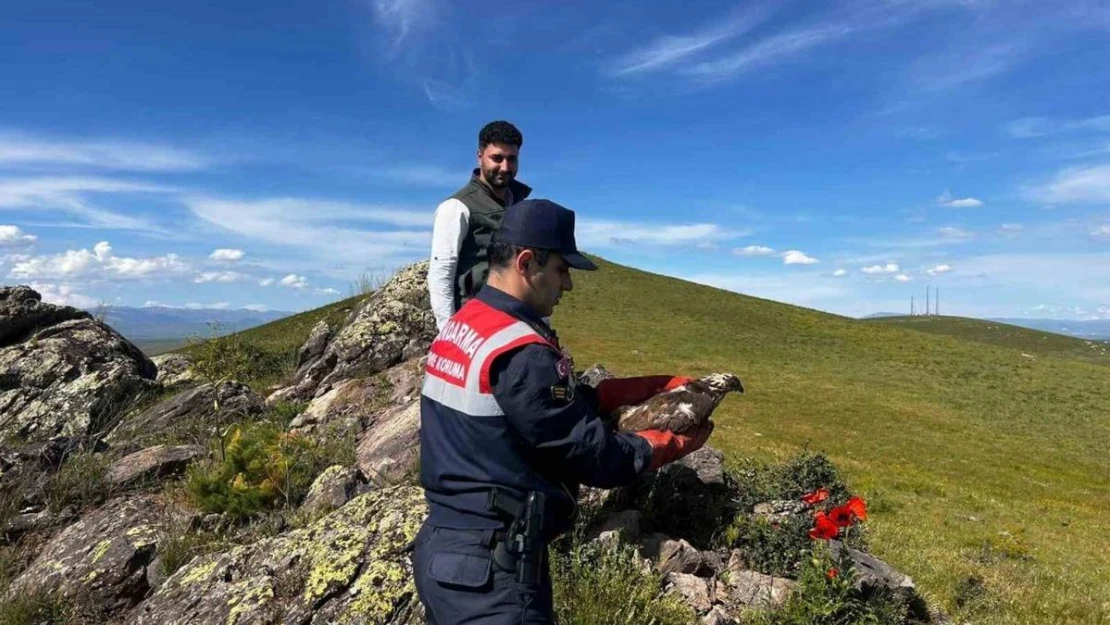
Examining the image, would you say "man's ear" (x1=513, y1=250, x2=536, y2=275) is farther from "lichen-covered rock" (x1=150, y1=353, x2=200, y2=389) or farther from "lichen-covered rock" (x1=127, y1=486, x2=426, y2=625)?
"lichen-covered rock" (x1=150, y1=353, x2=200, y2=389)

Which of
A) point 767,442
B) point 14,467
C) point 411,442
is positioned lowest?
point 767,442

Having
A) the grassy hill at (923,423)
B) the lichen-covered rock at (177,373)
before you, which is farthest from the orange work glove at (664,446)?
the lichen-covered rock at (177,373)

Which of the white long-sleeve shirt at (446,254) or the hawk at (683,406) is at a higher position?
the white long-sleeve shirt at (446,254)

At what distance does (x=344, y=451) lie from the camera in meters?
8.72

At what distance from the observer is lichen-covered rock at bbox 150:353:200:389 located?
14.2 meters

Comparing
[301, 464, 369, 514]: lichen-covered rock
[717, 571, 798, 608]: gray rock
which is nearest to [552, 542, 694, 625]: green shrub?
[717, 571, 798, 608]: gray rock

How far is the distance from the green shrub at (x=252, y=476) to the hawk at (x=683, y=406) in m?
4.15

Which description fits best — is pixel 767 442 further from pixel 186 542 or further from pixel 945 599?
pixel 186 542

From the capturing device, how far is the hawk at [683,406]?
5.20 metres

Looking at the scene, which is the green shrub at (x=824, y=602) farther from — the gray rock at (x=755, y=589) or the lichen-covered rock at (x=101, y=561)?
the lichen-covered rock at (x=101, y=561)

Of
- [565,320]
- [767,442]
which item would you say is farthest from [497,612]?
[565,320]

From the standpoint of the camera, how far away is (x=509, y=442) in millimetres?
3057

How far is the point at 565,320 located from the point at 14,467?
3896 centimetres

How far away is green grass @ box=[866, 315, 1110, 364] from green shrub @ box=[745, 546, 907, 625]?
84.2 meters
